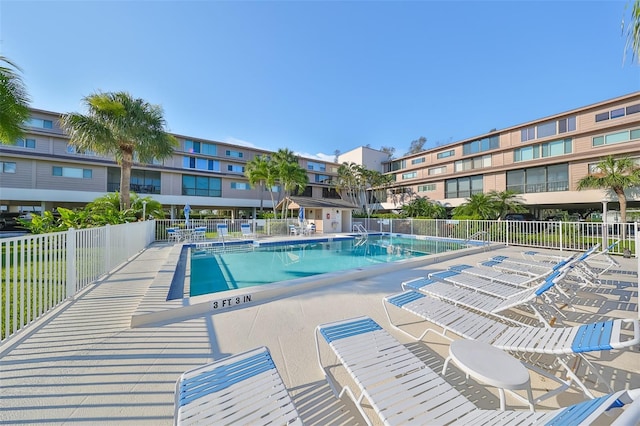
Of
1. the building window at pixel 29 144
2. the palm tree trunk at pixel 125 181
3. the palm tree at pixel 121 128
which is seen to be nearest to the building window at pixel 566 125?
the palm tree at pixel 121 128

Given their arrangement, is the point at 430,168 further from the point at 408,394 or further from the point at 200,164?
the point at 408,394

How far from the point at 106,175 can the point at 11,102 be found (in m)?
21.3

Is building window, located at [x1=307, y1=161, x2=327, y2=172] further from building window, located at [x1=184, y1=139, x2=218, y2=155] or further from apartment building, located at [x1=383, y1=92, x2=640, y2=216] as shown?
apartment building, located at [x1=383, y1=92, x2=640, y2=216]

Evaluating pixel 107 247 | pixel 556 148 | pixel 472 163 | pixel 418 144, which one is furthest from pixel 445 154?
pixel 107 247

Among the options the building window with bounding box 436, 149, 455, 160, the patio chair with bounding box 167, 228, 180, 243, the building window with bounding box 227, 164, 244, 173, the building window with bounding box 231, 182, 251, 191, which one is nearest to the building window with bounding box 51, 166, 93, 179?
the building window with bounding box 227, 164, 244, 173

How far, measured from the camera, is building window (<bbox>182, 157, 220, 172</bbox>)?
92.0ft

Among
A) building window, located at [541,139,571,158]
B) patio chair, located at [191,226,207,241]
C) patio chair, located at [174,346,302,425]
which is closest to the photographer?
patio chair, located at [174,346,302,425]

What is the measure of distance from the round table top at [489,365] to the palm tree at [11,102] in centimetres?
993

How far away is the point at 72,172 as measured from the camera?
72.2 ft

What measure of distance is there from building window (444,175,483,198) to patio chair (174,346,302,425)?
3083 cm

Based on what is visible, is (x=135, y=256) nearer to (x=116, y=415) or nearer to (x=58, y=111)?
(x=116, y=415)

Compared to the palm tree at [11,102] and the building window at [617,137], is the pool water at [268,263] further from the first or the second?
the building window at [617,137]

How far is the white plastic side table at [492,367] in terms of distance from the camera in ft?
5.57

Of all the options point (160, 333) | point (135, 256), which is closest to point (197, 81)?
point (135, 256)
